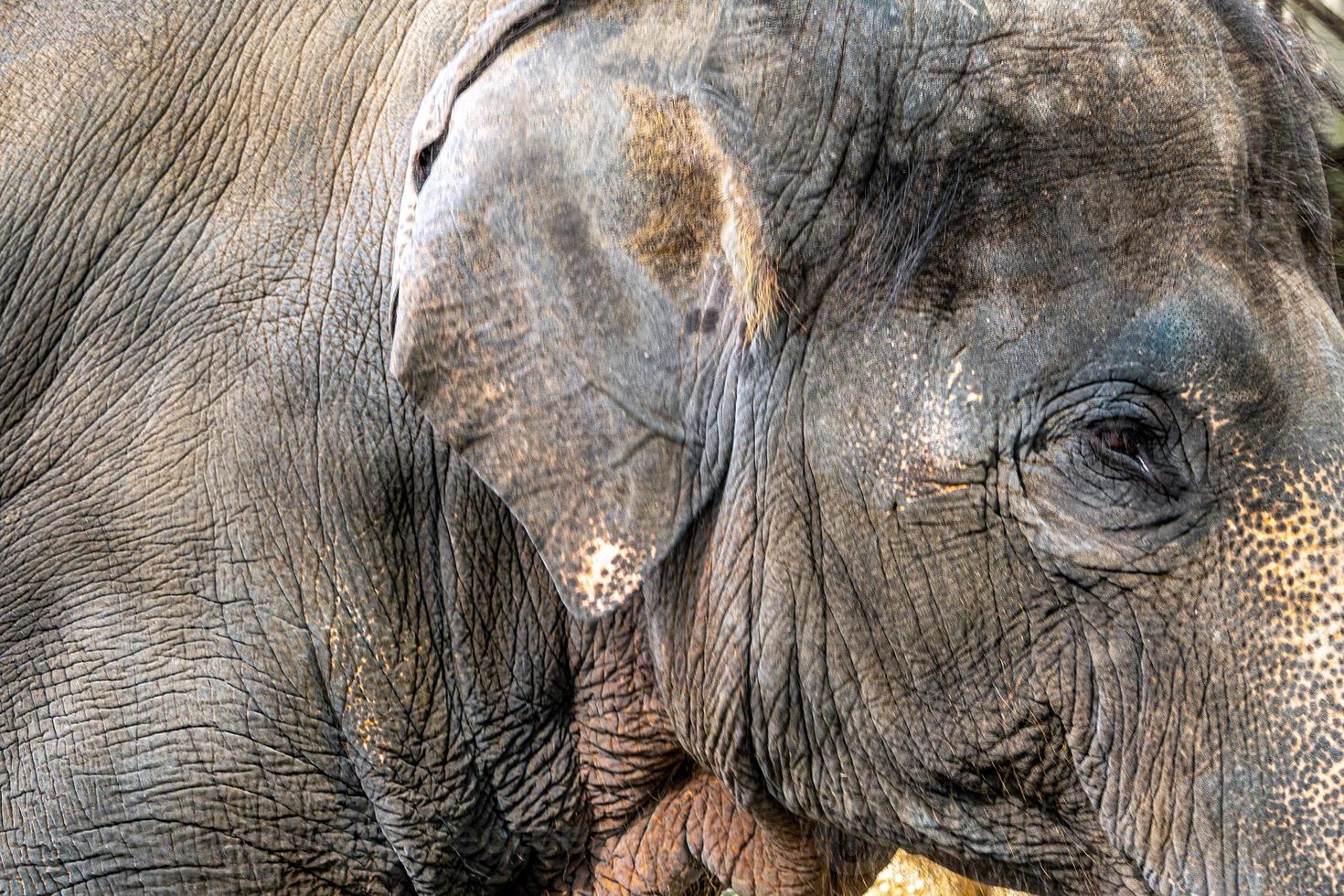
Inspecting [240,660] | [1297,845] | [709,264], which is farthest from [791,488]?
[240,660]

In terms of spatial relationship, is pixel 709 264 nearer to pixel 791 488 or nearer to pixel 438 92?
pixel 791 488

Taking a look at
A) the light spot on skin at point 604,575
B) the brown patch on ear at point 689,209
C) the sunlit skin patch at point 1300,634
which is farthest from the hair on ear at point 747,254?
the sunlit skin patch at point 1300,634

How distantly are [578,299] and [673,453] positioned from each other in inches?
9.7

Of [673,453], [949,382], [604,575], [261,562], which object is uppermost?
[949,382]

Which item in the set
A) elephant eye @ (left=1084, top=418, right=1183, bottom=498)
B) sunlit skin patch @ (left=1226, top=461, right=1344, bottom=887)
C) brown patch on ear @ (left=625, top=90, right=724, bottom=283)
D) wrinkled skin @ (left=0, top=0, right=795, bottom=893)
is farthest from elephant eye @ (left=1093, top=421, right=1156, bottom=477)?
wrinkled skin @ (left=0, top=0, right=795, bottom=893)

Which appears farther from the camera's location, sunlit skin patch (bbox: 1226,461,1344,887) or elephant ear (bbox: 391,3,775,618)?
elephant ear (bbox: 391,3,775,618)

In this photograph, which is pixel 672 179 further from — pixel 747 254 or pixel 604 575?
pixel 604 575

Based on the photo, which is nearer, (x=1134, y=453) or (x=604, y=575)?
(x=1134, y=453)

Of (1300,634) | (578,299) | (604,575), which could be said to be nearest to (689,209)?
(578,299)

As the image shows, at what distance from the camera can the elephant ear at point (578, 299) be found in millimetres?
1913

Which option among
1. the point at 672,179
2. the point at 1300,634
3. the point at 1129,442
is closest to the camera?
the point at 1300,634

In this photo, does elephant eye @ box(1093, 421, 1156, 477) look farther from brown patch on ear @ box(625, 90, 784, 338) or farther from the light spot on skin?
the light spot on skin

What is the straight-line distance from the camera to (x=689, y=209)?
191 centimetres

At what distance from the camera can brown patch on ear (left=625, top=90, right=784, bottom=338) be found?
1.87 m
